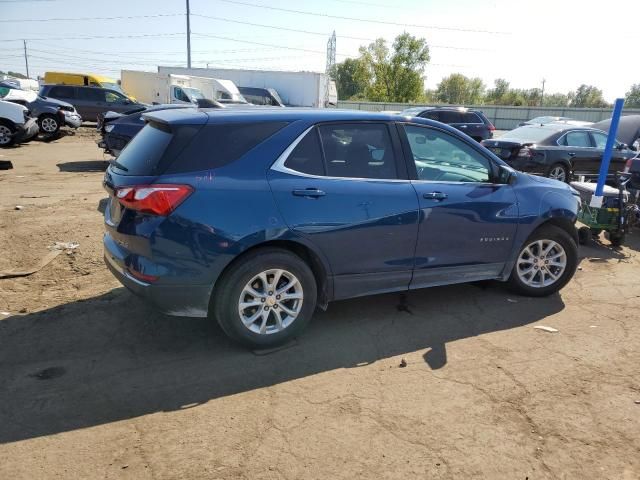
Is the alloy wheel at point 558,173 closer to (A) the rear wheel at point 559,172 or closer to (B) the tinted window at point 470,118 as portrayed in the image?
(A) the rear wheel at point 559,172

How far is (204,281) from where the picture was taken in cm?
359

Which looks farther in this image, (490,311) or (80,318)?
(490,311)

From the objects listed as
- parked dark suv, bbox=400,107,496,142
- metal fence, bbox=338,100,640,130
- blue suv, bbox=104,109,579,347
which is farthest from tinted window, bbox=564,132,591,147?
metal fence, bbox=338,100,640,130

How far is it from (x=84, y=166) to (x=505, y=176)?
11.6 metres

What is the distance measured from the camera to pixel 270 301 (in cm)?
386

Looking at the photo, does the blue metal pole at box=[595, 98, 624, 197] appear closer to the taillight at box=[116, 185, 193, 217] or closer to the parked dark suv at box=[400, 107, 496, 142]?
the taillight at box=[116, 185, 193, 217]

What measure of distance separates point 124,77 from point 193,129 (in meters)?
34.1

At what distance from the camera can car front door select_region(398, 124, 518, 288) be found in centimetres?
436

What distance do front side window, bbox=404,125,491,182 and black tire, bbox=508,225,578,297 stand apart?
863mm

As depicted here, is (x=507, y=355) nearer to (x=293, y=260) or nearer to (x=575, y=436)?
(x=575, y=436)

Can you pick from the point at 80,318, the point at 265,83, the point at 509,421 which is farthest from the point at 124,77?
the point at 509,421

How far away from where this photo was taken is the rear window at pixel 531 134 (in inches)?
462

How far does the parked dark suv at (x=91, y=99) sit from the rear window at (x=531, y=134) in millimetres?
16928

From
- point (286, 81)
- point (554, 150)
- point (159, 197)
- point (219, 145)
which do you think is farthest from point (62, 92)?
point (159, 197)
